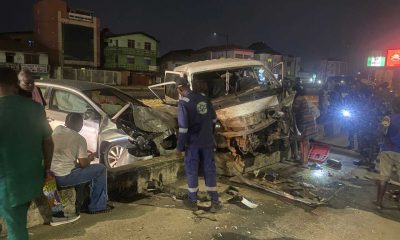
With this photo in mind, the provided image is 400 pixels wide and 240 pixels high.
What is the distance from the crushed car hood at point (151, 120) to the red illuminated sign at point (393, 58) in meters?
28.4

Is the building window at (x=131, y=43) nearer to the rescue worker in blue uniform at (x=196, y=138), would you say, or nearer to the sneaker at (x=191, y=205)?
the rescue worker in blue uniform at (x=196, y=138)

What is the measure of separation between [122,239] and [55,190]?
100 cm

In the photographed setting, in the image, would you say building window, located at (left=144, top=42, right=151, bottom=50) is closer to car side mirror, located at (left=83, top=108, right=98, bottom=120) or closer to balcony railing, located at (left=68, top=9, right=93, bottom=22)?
balcony railing, located at (left=68, top=9, right=93, bottom=22)

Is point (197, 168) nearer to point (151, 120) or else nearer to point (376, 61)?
Result: point (151, 120)

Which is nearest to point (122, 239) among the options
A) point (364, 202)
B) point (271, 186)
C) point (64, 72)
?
point (271, 186)

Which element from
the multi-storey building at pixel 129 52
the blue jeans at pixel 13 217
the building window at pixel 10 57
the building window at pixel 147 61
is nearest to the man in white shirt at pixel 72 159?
the blue jeans at pixel 13 217

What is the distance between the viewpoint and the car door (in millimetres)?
6359

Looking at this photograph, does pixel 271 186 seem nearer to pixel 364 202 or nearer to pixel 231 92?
pixel 364 202

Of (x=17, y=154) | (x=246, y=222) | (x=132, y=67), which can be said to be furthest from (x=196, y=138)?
(x=132, y=67)

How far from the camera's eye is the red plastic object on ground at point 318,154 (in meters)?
7.61

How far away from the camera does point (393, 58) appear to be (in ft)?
95.3

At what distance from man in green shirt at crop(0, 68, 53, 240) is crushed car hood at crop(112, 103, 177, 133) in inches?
117

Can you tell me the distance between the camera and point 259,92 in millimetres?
7062

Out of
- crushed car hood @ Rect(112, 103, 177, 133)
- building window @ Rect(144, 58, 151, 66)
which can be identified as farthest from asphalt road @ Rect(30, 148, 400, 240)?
building window @ Rect(144, 58, 151, 66)
